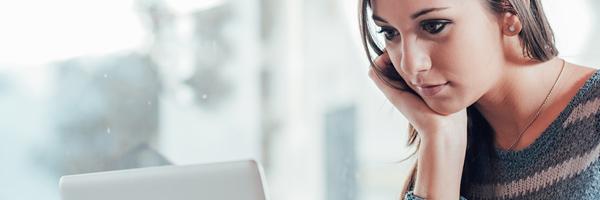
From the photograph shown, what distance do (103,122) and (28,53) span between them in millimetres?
241

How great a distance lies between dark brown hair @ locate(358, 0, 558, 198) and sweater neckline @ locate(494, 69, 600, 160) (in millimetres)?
64

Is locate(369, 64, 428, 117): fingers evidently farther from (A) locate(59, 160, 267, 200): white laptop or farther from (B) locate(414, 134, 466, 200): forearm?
(A) locate(59, 160, 267, 200): white laptop

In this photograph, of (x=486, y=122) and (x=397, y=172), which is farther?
(x=397, y=172)

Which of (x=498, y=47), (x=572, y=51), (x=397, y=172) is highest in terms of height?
(x=498, y=47)

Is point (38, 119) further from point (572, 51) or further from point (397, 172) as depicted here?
point (572, 51)

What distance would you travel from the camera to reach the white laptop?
0.96 metres

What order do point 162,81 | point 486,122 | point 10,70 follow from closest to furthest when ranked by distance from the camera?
point 486,122
point 10,70
point 162,81

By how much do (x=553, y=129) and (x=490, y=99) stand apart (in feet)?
0.35

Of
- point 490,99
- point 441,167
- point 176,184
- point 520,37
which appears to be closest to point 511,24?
point 520,37

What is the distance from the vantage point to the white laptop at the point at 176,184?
960 mm

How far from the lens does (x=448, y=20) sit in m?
1.16

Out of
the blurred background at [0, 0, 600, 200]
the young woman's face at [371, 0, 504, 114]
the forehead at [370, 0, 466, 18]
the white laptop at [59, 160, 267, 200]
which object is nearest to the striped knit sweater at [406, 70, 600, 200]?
the young woman's face at [371, 0, 504, 114]

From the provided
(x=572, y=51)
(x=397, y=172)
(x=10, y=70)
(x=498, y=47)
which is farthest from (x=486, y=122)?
(x=10, y=70)

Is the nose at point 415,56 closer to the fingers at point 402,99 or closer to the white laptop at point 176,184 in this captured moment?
the fingers at point 402,99
